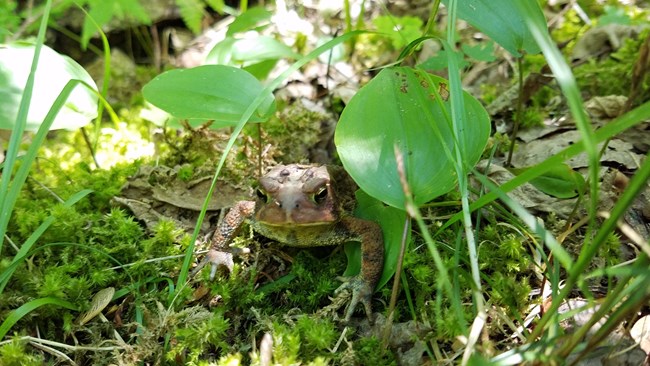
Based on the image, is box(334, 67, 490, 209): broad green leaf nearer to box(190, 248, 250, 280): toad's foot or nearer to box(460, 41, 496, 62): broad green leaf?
box(190, 248, 250, 280): toad's foot

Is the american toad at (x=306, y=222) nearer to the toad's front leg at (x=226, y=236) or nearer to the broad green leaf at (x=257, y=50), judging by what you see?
the toad's front leg at (x=226, y=236)

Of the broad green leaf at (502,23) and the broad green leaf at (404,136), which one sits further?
the broad green leaf at (502,23)

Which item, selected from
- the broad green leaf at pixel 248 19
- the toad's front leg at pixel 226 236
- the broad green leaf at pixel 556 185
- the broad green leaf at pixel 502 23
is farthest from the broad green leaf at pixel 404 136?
the broad green leaf at pixel 248 19

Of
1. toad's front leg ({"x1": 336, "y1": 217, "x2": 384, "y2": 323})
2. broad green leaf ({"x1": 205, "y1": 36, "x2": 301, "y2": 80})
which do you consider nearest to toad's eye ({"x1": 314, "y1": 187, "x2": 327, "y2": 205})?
toad's front leg ({"x1": 336, "y1": 217, "x2": 384, "y2": 323})

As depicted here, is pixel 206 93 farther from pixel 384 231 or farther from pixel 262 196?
pixel 384 231

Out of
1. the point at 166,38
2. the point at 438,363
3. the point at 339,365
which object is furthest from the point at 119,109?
the point at 438,363

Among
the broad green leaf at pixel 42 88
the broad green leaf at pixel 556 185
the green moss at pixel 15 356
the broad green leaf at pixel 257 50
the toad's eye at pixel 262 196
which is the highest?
the broad green leaf at pixel 257 50

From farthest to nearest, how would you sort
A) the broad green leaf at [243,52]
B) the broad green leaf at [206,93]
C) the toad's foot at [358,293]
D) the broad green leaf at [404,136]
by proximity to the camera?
the broad green leaf at [243,52], the broad green leaf at [206,93], the toad's foot at [358,293], the broad green leaf at [404,136]
